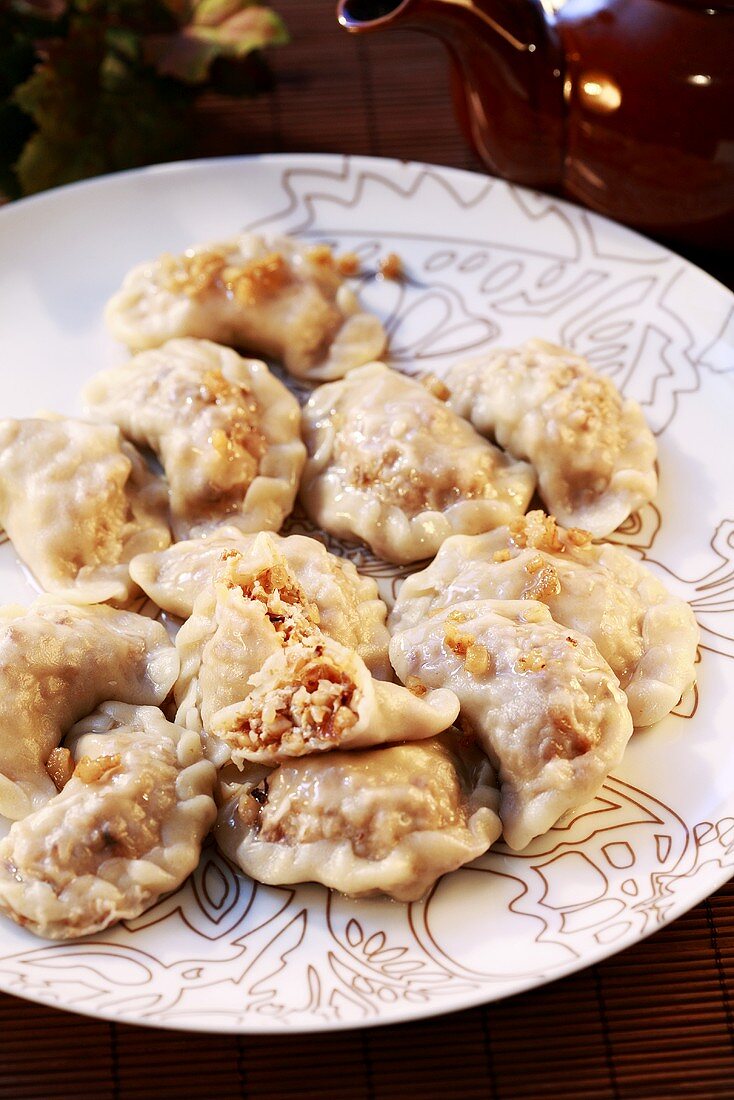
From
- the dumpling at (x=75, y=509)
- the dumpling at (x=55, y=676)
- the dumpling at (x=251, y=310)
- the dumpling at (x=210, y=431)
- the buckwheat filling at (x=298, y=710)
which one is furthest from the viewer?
the dumpling at (x=251, y=310)

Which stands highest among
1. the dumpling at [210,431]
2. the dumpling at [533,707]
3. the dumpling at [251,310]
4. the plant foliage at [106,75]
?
the plant foliage at [106,75]

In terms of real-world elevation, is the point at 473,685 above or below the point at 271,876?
above

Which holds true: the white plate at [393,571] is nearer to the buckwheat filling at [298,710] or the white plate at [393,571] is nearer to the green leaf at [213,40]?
the buckwheat filling at [298,710]

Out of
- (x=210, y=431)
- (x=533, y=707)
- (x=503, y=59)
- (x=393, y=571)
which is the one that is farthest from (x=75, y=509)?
(x=503, y=59)

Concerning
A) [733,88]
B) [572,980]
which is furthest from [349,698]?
[733,88]

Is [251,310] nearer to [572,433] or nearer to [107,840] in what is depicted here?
[572,433]

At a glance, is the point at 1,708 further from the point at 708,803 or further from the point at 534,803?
the point at 708,803

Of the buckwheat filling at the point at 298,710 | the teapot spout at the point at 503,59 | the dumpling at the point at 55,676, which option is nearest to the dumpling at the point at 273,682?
the buckwheat filling at the point at 298,710
